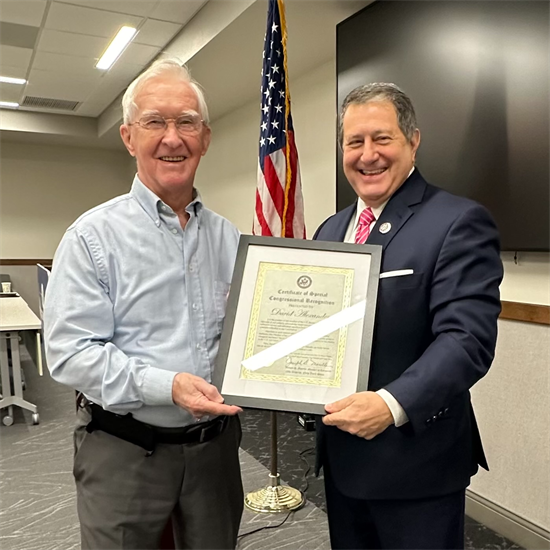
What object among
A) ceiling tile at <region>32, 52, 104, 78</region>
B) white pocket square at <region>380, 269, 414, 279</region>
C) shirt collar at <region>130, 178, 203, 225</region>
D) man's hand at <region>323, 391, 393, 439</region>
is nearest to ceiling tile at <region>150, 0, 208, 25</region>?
ceiling tile at <region>32, 52, 104, 78</region>

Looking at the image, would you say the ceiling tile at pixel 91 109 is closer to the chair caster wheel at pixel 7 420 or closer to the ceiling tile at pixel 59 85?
the ceiling tile at pixel 59 85

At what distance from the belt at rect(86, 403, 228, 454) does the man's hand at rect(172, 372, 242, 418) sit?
9 cm

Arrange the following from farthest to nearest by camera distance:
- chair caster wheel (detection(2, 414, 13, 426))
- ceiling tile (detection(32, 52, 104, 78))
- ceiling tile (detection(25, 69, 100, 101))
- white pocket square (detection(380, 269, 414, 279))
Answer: ceiling tile (detection(25, 69, 100, 101))
ceiling tile (detection(32, 52, 104, 78))
chair caster wheel (detection(2, 414, 13, 426))
white pocket square (detection(380, 269, 414, 279))

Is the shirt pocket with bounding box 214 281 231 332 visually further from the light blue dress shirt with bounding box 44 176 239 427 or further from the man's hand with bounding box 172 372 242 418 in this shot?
the man's hand with bounding box 172 372 242 418

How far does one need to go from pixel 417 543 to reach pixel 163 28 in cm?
402

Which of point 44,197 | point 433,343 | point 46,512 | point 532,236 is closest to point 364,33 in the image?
point 532,236

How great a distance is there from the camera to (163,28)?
4.14m

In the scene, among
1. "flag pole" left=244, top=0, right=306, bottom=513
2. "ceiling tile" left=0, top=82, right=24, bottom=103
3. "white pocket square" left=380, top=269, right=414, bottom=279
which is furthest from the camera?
"ceiling tile" left=0, top=82, right=24, bottom=103

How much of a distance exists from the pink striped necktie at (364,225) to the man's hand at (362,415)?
0.40 m

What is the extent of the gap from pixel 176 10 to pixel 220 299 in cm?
329

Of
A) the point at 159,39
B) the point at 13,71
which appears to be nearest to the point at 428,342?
the point at 159,39

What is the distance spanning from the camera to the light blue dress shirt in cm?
105

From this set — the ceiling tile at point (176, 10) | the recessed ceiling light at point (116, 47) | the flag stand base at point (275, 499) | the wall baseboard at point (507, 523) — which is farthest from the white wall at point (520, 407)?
the recessed ceiling light at point (116, 47)

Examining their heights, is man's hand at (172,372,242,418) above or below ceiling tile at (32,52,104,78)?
below
